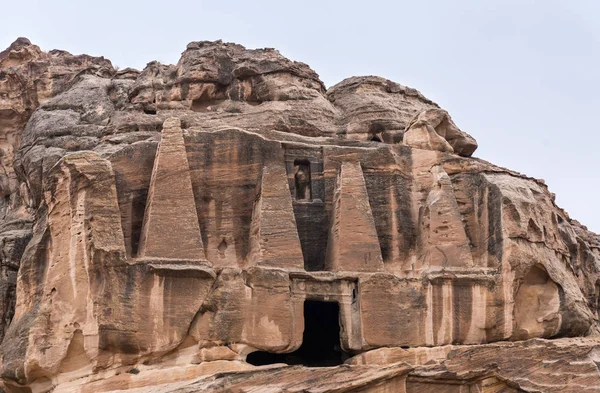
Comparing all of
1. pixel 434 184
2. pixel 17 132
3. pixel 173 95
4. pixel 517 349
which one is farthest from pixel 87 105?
pixel 517 349

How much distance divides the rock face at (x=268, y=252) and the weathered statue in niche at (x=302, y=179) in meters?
0.04

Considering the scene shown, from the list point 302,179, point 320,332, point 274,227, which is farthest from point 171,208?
point 320,332

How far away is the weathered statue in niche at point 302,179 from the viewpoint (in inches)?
1053

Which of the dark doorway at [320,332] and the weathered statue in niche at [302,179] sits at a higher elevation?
the weathered statue in niche at [302,179]

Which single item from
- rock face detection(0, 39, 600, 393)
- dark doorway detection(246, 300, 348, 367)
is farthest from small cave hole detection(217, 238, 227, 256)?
dark doorway detection(246, 300, 348, 367)

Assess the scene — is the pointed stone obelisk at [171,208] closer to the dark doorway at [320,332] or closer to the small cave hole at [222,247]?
the small cave hole at [222,247]

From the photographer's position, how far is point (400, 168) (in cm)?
2706

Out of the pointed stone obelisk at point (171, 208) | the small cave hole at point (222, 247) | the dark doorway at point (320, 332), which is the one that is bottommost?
the dark doorway at point (320, 332)

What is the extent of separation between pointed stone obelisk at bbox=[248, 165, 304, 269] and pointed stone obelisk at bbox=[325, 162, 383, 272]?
1.14 m

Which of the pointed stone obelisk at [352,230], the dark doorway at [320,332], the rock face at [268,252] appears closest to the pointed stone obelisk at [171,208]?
the rock face at [268,252]

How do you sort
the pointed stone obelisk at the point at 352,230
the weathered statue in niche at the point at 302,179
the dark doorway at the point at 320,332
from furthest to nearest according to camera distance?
the dark doorway at the point at 320,332 → the weathered statue in niche at the point at 302,179 → the pointed stone obelisk at the point at 352,230

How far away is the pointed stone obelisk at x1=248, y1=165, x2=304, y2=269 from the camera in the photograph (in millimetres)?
24375

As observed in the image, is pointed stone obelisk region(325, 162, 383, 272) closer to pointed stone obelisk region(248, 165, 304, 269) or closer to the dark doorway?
pointed stone obelisk region(248, 165, 304, 269)

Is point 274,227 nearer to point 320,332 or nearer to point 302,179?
point 302,179
